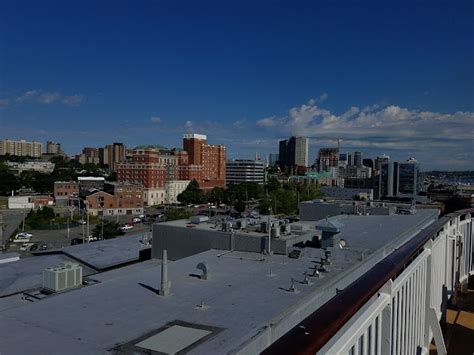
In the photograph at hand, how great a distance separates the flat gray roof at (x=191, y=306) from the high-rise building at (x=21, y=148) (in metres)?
131

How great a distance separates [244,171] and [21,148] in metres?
82.5

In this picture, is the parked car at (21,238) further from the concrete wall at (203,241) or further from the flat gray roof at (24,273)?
the concrete wall at (203,241)

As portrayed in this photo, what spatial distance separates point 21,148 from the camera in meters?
130

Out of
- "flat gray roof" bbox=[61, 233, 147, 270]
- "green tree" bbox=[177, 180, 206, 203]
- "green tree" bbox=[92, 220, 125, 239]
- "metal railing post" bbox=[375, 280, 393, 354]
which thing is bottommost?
"green tree" bbox=[92, 220, 125, 239]

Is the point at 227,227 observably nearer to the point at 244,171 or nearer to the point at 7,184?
the point at 7,184

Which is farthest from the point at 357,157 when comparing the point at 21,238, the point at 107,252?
the point at 107,252

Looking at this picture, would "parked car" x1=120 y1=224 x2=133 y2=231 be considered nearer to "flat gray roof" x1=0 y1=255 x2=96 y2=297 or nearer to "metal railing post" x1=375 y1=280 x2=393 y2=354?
"flat gray roof" x1=0 y1=255 x2=96 y2=297

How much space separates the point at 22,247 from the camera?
29906mm

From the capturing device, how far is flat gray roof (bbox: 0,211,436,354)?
4.69 meters

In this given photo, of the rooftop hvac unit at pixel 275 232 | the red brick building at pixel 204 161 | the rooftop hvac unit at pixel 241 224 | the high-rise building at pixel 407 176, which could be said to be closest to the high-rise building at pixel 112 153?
the red brick building at pixel 204 161

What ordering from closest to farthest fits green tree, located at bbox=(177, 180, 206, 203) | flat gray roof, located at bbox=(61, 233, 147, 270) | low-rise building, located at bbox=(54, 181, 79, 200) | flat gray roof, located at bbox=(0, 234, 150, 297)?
flat gray roof, located at bbox=(0, 234, 150, 297), flat gray roof, located at bbox=(61, 233, 147, 270), low-rise building, located at bbox=(54, 181, 79, 200), green tree, located at bbox=(177, 180, 206, 203)

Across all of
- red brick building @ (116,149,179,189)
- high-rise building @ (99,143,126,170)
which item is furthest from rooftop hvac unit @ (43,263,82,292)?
high-rise building @ (99,143,126,170)

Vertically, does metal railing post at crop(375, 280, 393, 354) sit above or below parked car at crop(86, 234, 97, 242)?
above

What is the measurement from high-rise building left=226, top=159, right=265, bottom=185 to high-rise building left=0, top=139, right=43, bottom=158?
73740mm
